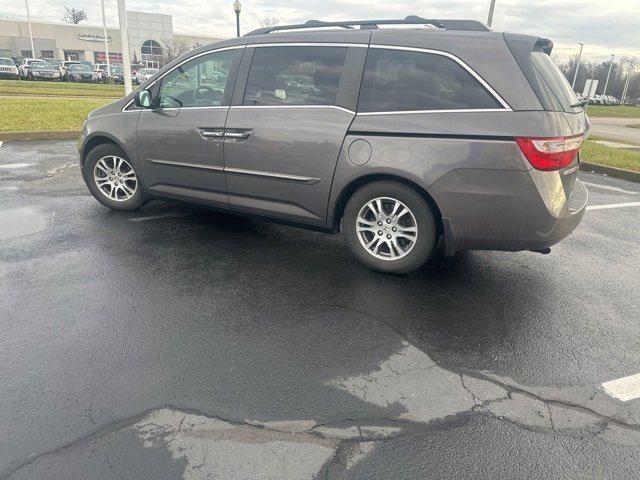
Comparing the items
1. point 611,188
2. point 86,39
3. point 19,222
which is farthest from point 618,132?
point 86,39

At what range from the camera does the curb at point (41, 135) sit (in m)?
10.2

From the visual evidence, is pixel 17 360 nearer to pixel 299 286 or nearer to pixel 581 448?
pixel 299 286

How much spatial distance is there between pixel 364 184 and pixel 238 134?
1.26m

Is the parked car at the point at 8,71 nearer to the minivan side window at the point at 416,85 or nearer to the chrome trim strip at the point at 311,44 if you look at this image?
the chrome trim strip at the point at 311,44

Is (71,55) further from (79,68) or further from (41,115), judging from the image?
(41,115)

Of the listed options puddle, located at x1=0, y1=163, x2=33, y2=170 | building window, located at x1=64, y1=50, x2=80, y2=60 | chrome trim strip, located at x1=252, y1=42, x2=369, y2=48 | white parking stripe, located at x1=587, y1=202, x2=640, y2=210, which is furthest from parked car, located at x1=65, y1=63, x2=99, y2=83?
white parking stripe, located at x1=587, y1=202, x2=640, y2=210

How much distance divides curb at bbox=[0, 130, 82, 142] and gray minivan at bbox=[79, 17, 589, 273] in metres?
6.98

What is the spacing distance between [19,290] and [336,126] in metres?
2.73

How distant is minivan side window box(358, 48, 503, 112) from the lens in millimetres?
3579

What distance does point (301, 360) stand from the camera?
2.90 metres

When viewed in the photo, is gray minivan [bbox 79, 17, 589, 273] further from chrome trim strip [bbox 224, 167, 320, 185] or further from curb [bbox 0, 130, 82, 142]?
curb [bbox 0, 130, 82, 142]

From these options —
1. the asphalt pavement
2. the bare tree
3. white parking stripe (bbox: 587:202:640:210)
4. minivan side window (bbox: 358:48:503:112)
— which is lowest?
the asphalt pavement

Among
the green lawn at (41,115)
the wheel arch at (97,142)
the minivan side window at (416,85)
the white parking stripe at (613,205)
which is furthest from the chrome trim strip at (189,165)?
the green lawn at (41,115)

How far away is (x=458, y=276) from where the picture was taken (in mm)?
4199
